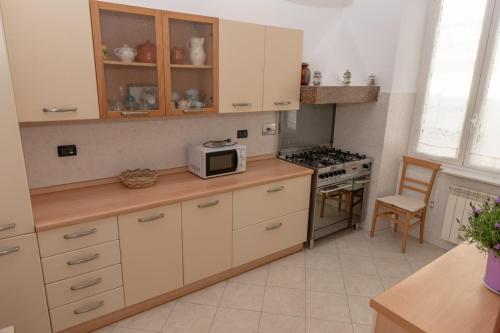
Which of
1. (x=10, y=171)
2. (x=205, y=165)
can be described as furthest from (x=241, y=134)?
(x=10, y=171)

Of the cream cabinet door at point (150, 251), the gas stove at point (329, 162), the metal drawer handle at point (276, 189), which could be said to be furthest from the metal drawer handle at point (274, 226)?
the cream cabinet door at point (150, 251)

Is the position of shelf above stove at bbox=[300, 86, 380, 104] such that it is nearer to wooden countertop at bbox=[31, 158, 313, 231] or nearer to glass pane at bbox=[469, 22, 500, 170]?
wooden countertop at bbox=[31, 158, 313, 231]

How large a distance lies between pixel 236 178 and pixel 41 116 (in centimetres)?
136

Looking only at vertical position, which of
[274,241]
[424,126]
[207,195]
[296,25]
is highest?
[296,25]

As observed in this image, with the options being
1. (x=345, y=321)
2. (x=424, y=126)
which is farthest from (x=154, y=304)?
(x=424, y=126)

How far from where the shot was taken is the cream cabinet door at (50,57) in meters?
1.67

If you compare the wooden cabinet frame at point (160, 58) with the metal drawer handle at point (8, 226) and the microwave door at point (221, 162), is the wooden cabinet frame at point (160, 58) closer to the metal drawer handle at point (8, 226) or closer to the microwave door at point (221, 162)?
the microwave door at point (221, 162)

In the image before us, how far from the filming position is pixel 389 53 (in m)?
3.09

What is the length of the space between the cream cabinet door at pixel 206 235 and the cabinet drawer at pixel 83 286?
478 millimetres

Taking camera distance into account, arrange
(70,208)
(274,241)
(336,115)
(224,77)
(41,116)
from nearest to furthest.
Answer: (41,116)
(70,208)
(224,77)
(274,241)
(336,115)

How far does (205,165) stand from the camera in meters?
2.49

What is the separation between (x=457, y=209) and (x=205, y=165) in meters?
2.35

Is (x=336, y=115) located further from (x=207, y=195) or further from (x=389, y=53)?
(x=207, y=195)

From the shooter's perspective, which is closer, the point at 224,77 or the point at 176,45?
the point at 176,45
